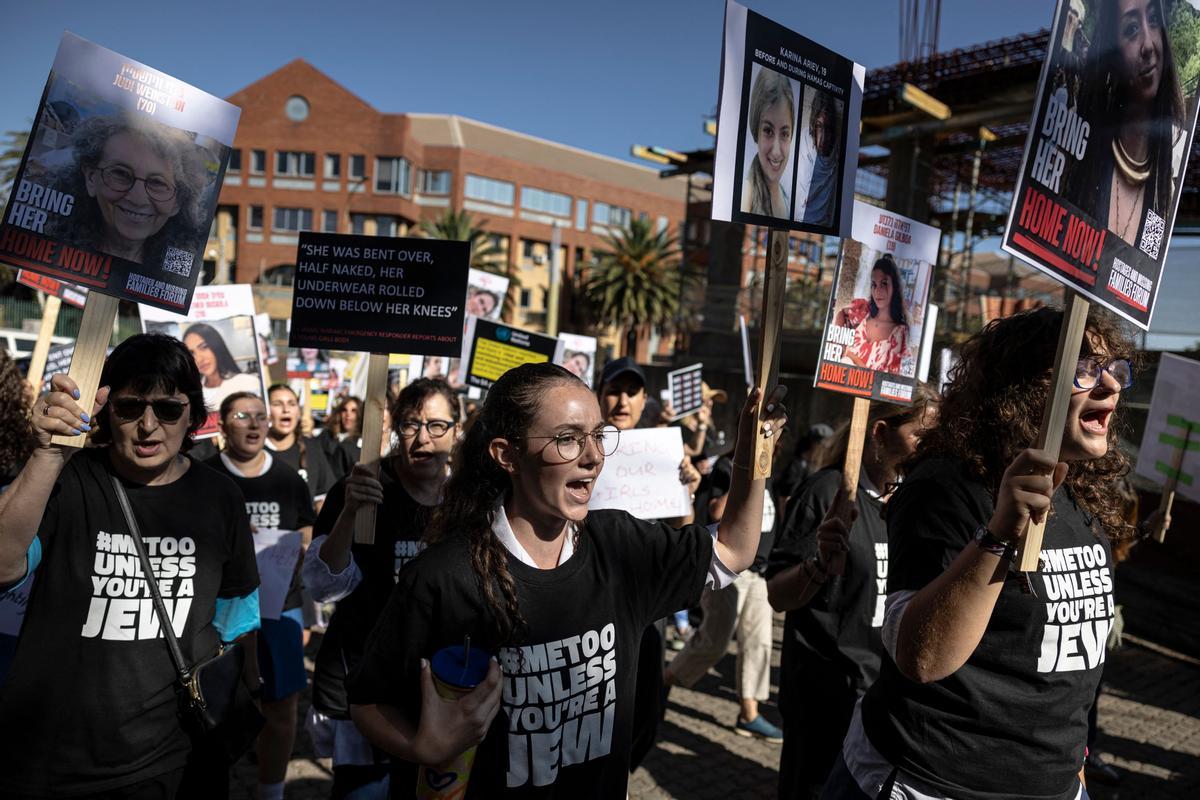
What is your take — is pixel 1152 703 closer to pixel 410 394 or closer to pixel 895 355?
pixel 895 355

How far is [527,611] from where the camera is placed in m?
2.10

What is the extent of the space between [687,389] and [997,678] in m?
5.80

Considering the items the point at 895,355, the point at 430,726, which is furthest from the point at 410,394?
the point at 430,726

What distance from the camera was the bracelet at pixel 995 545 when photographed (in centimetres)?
178

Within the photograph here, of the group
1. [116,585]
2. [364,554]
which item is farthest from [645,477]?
[116,585]

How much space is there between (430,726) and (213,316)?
17.5 feet

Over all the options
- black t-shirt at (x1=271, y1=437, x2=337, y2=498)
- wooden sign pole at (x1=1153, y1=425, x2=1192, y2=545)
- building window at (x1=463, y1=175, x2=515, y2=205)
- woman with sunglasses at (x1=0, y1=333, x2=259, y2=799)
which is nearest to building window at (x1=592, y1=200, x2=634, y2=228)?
building window at (x1=463, y1=175, x2=515, y2=205)

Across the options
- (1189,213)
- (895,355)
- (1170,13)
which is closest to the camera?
(1170,13)

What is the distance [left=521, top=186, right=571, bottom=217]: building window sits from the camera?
5803 centimetres

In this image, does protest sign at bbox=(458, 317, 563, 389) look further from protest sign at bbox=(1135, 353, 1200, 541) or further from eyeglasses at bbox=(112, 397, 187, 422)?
eyeglasses at bbox=(112, 397, 187, 422)

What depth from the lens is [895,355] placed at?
134 inches

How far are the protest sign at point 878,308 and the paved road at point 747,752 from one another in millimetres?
2812

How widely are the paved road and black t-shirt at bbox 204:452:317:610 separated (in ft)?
4.45

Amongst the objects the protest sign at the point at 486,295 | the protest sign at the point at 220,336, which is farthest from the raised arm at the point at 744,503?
the protest sign at the point at 486,295
